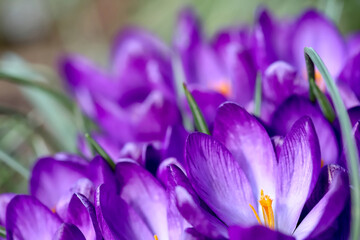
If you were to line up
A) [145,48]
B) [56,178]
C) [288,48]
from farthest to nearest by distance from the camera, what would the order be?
[145,48] → [288,48] → [56,178]

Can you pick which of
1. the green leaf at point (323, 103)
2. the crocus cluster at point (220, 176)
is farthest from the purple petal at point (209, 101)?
the green leaf at point (323, 103)

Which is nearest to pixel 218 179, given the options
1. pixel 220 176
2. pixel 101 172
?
pixel 220 176

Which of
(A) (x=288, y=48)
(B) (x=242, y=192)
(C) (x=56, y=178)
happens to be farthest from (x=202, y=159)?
(A) (x=288, y=48)

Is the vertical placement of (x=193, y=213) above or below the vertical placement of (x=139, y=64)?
below

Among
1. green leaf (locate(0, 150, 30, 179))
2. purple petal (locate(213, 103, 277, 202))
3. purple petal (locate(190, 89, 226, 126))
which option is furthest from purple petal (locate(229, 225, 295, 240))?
green leaf (locate(0, 150, 30, 179))

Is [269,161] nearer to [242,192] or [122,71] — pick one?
[242,192]

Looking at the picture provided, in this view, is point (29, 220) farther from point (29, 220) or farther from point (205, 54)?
point (205, 54)

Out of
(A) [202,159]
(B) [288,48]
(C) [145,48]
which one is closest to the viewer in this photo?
(A) [202,159]
